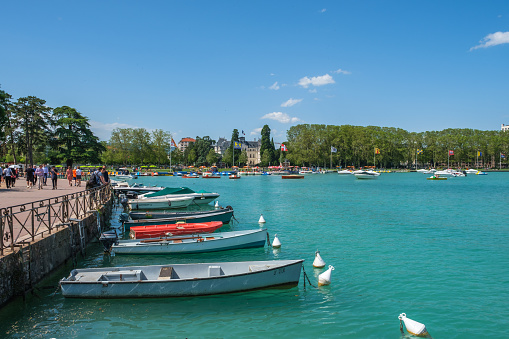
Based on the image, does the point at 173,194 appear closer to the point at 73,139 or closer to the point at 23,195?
the point at 23,195

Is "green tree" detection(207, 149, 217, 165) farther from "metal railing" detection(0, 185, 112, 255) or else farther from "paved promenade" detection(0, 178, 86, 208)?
"metal railing" detection(0, 185, 112, 255)

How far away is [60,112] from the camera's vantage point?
240 ft

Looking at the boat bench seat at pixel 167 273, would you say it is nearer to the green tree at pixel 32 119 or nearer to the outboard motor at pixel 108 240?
the outboard motor at pixel 108 240

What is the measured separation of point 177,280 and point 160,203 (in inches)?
839

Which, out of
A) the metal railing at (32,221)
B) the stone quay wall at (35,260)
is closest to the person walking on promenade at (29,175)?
the metal railing at (32,221)

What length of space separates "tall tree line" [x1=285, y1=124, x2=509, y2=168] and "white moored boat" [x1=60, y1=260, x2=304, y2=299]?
122616 millimetres

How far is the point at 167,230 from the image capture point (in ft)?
61.7

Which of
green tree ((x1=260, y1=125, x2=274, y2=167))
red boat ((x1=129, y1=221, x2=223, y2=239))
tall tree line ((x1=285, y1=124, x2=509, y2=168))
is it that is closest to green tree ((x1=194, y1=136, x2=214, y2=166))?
green tree ((x1=260, y1=125, x2=274, y2=167))

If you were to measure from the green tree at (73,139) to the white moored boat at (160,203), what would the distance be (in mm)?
47862

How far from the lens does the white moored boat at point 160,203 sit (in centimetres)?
3005

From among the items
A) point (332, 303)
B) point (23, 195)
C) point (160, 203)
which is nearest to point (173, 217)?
point (160, 203)

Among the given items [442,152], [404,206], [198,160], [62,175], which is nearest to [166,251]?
[404,206]

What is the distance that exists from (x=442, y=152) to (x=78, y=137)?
468 ft

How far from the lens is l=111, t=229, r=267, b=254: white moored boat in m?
15.9
